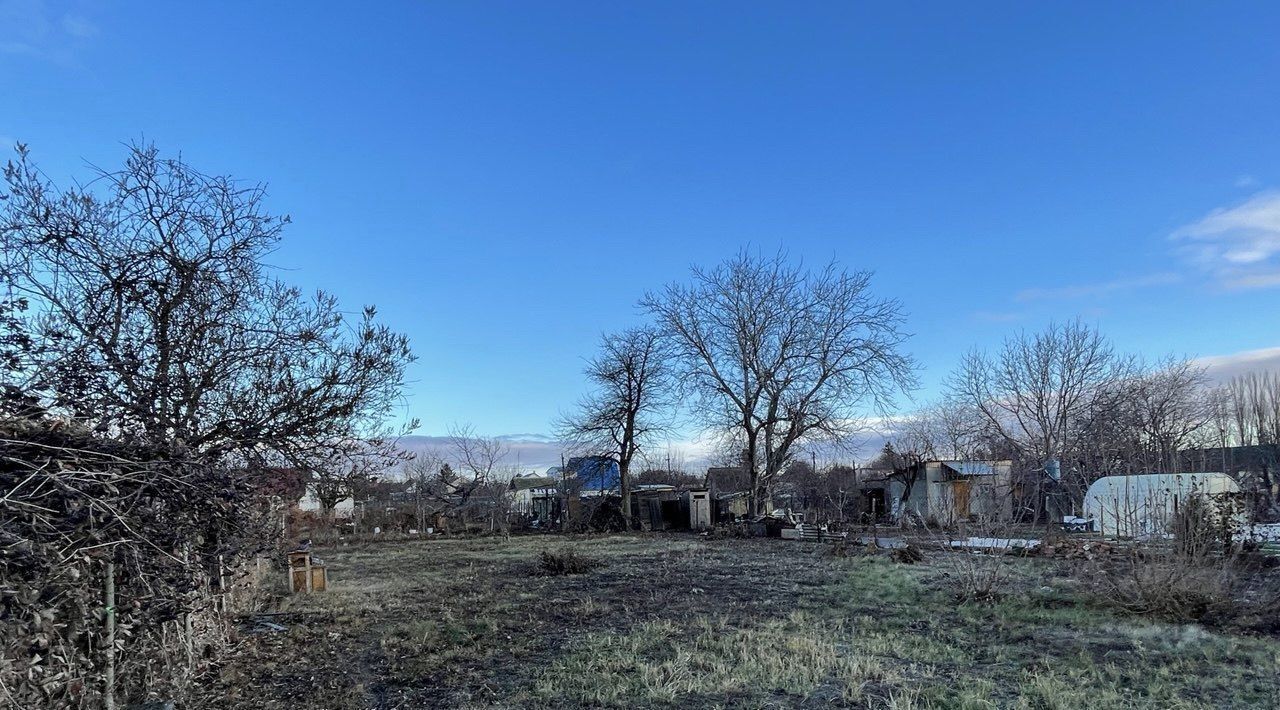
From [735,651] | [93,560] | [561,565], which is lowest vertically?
[561,565]

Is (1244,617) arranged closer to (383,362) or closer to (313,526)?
(383,362)

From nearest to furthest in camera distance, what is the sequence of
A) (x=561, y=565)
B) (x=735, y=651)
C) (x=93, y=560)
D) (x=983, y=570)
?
(x=93, y=560)
(x=735, y=651)
(x=983, y=570)
(x=561, y=565)

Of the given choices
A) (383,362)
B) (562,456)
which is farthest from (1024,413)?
(383,362)

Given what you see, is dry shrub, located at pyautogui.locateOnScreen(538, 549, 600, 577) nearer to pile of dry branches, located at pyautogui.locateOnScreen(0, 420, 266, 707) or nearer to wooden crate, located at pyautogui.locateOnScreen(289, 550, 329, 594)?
wooden crate, located at pyautogui.locateOnScreen(289, 550, 329, 594)

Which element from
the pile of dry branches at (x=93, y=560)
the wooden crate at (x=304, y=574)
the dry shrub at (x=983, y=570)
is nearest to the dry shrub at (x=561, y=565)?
the wooden crate at (x=304, y=574)

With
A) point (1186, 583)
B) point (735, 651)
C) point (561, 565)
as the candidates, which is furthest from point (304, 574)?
point (1186, 583)

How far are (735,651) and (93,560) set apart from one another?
4973mm

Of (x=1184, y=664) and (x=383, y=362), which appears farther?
(x=383, y=362)

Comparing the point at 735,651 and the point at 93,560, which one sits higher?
Answer: the point at 93,560

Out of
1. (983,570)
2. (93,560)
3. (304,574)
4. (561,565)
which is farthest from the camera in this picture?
(561,565)

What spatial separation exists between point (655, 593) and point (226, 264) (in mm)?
7292

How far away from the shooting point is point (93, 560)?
153 inches

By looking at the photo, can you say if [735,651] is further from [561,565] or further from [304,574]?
[304,574]

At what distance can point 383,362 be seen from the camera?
6.97 meters
